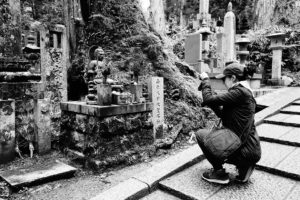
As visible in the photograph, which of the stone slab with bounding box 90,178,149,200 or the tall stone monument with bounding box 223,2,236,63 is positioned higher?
the tall stone monument with bounding box 223,2,236,63

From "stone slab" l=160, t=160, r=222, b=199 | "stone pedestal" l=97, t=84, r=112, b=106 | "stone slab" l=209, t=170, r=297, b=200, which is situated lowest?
"stone slab" l=160, t=160, r=222, b=199

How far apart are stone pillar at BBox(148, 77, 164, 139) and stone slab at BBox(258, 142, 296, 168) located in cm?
234

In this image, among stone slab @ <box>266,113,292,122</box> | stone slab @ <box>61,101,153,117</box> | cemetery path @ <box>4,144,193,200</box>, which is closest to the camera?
cemetery path @ <box>4,144,193,200</box>

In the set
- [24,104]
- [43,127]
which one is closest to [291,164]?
[43,127]

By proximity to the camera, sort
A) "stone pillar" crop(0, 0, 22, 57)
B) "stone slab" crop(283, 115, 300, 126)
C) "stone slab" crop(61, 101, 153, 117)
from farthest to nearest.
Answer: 1. "stone pillar" crop(0, 0, 22, 57)
2. "stone slab" crop(283, 115, 300, 126)
3. "stone slab" crop(61, 101, 153, 117)

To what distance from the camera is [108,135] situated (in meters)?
4.54

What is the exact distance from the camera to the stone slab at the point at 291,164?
132 inches

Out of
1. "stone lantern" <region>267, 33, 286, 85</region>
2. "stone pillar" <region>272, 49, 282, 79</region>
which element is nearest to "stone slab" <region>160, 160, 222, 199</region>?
"stone lantern" <region>267, 33, 286, 85</region>

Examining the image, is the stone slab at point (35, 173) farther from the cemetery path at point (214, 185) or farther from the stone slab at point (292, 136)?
the stone slab at point (292, 136)

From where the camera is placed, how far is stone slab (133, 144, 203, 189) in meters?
3.43

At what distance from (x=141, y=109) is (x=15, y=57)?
3.21 m

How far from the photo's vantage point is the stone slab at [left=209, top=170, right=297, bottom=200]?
113 inches

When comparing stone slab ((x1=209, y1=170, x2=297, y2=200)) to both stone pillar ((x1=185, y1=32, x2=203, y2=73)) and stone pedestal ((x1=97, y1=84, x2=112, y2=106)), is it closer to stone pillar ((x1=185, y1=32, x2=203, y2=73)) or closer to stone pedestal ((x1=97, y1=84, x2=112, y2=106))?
stone pedestal ((x1=97, y1=84, x2=112, y2=106))

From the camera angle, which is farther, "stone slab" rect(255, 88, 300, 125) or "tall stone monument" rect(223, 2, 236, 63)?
"tall stone monument" rect(223, 2, 236, 63)
